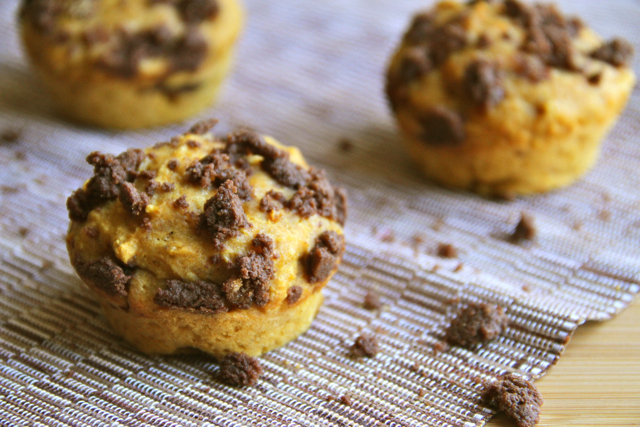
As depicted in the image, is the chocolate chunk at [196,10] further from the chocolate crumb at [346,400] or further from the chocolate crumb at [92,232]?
the chocolate crumb at [346,400]

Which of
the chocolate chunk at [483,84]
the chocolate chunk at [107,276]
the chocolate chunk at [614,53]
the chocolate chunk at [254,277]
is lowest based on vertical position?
the chocolate chunk at [107,276]

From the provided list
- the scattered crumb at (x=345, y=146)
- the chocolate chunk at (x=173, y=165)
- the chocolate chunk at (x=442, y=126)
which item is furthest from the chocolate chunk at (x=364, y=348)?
the scattered crumb at (x=345, y=146)

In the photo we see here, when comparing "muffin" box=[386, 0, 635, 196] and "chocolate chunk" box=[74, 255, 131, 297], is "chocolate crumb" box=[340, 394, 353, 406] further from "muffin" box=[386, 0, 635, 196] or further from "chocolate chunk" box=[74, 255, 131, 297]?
"muffin" box=[386, 0, 635, 196]

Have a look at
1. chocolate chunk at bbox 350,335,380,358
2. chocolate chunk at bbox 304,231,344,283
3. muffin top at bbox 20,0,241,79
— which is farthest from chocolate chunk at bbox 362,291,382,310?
muffin top at bbox 20,0,241,79

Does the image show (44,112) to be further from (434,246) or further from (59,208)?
(434,246)

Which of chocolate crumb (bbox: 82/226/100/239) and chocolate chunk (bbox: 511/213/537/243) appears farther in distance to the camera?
chocolate chunk (bbox: 511/213/537/243)

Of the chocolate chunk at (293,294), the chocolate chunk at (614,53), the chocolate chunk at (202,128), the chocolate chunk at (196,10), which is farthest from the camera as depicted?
the chocolate chunk at (196,10)
